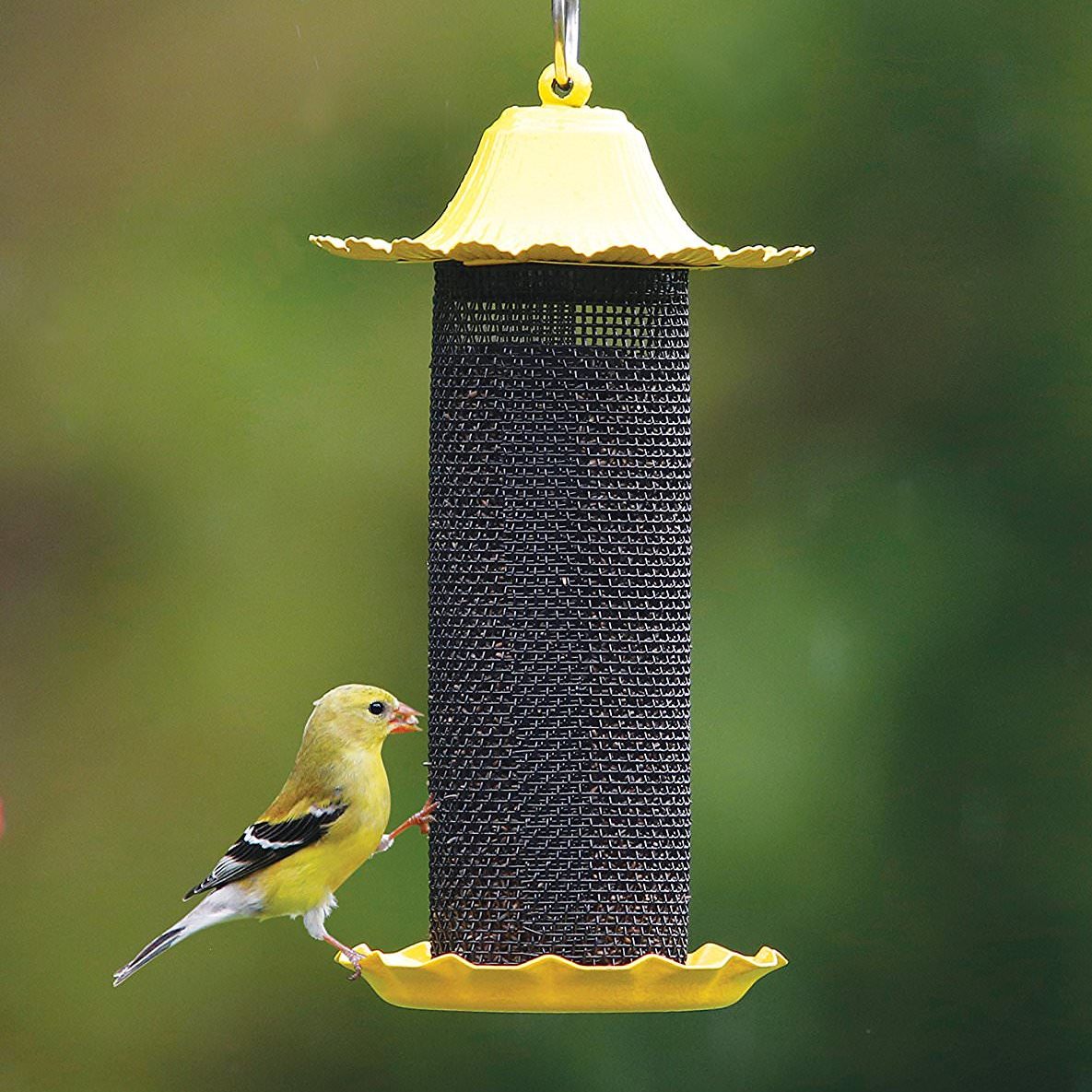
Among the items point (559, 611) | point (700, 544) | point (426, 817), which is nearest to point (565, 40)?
point (559, 611)

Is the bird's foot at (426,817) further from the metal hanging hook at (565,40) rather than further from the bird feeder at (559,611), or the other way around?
the metal hanging hook at (565,40)

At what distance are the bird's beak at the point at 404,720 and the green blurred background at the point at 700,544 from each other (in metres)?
3.18

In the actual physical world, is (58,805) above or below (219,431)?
below

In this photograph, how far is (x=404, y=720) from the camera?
4.86 metres

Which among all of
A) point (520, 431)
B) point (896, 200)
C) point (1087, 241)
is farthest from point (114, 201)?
point (520, 431)

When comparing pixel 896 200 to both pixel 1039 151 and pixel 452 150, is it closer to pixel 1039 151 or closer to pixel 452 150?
pixel 1039 151

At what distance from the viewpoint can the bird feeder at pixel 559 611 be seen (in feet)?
15.6

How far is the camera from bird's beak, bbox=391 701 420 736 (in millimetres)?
4837

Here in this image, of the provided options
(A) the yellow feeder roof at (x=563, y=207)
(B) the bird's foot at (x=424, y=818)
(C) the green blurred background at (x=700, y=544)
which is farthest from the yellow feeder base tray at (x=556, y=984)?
(C) the green blurred background at (x=700, y=544)

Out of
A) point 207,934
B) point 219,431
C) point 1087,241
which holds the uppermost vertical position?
point 1087,241

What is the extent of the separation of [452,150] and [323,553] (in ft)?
4.41

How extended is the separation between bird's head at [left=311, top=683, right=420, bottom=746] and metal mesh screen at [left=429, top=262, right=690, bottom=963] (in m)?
Answer: 0.11

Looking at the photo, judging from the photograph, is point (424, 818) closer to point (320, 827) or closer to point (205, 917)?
point (320, 827)

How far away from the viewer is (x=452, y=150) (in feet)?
28.3
